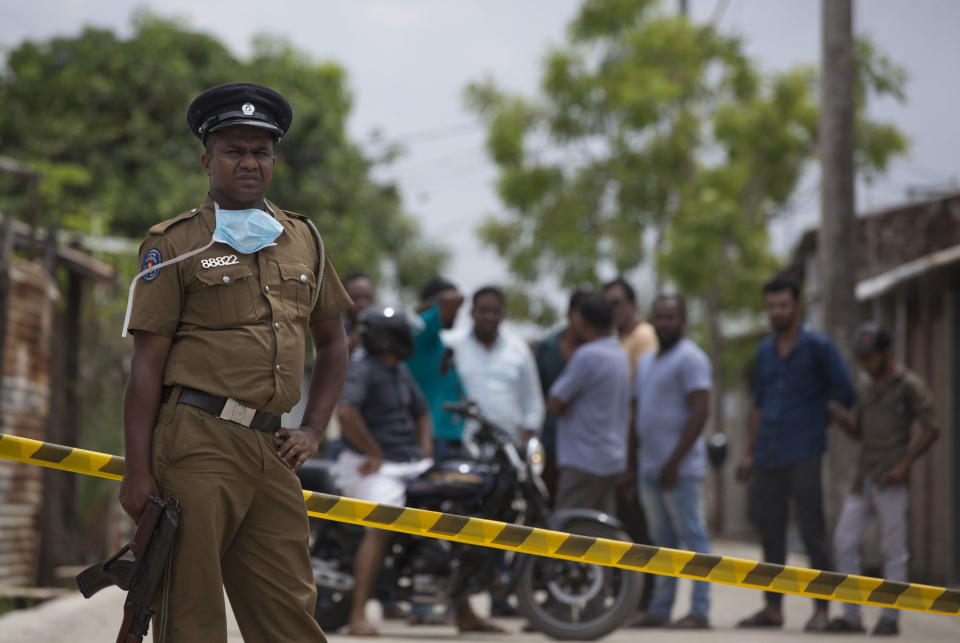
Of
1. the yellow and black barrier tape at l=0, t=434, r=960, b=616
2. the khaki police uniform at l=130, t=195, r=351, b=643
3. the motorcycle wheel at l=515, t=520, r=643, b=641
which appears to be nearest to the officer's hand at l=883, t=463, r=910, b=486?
the motorcycle wheel at l=515, t=520, r=643, b=641

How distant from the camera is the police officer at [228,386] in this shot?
148 inches

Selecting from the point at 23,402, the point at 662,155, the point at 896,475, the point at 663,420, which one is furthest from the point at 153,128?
the point at 896,475

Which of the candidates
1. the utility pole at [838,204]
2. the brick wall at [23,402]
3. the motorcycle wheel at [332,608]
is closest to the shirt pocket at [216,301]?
the motorcycle wheel at [332,608]

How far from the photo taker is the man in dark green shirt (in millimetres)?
8727

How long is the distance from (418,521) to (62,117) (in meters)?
26.5

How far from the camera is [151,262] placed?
382 cm

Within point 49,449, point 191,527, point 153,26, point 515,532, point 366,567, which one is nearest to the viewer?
point 191,527

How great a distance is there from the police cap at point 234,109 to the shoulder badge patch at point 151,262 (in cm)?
39

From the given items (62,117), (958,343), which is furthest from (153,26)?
(958,343)

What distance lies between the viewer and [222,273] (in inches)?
151

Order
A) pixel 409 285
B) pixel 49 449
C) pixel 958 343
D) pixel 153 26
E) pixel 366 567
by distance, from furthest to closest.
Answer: pixel 409 285 < pixel 153 26 < pixel 958 343 < pixel 366 567 < pixel 49 449

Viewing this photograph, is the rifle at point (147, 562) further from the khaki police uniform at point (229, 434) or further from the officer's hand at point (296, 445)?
the officer's hand at point (296, 445)

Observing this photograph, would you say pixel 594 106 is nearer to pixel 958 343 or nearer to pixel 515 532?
pixel 958 343

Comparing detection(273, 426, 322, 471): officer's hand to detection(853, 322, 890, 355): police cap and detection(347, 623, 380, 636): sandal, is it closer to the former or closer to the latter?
detection(347, 623, 380, 636): sandal
